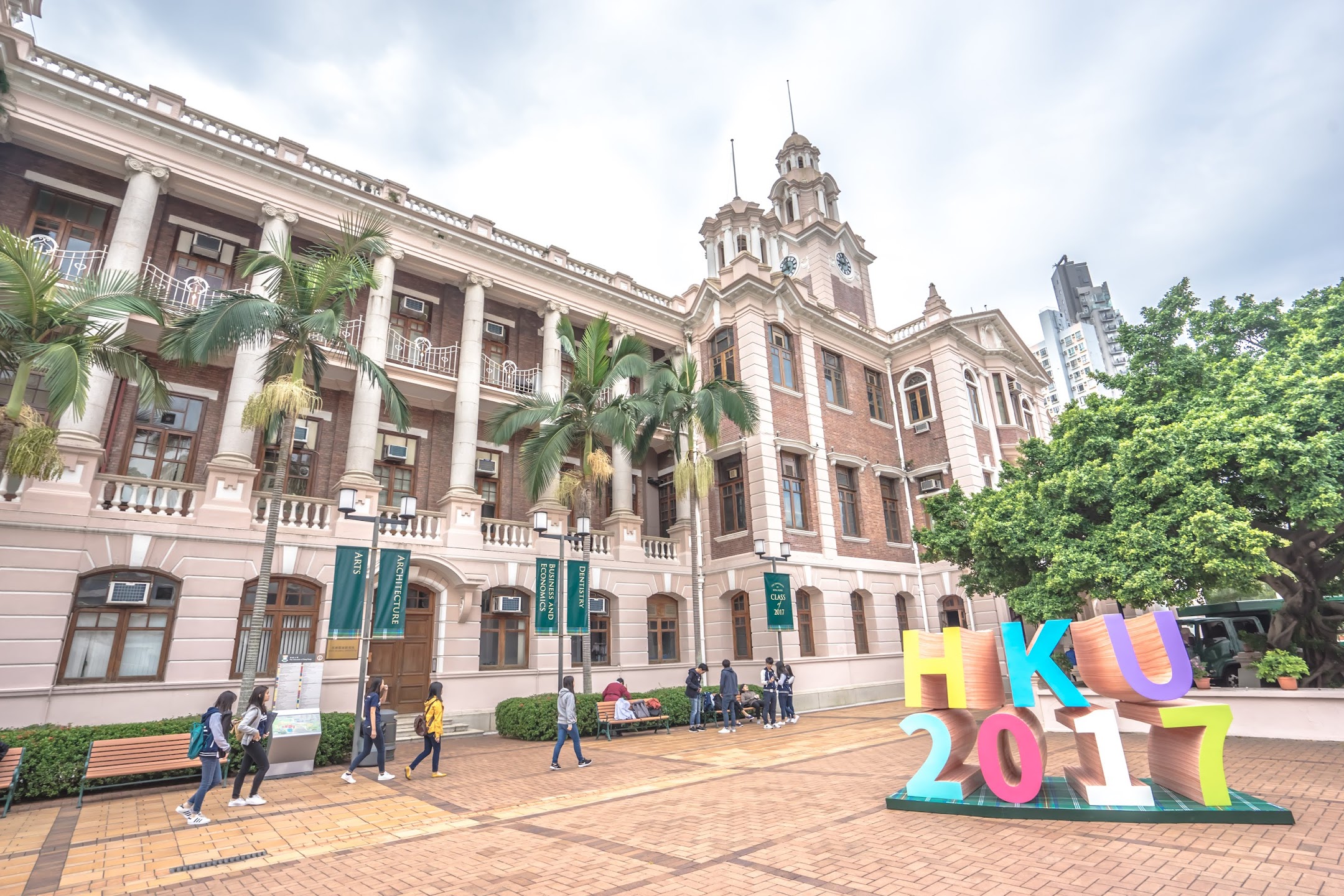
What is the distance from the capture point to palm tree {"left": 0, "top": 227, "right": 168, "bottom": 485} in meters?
9.60

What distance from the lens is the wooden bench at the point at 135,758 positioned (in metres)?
9.36

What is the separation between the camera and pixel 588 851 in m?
6.49

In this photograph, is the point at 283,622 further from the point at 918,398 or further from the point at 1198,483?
the point at 918,398

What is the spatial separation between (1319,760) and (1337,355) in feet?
21.3

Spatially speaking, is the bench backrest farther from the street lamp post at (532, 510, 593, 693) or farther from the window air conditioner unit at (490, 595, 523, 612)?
the window air conditioner unit at (490, 595, 523, 612)

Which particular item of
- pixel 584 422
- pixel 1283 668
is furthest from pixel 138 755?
pixel 1283 668

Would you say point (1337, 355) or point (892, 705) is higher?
point (1337, 355)

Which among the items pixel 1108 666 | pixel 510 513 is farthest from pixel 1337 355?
pixel 510 513

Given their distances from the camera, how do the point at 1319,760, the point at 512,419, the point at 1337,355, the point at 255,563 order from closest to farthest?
the point at 1319,760 < the point at 1337,355 < the point at 255,563 < the point at 512,419

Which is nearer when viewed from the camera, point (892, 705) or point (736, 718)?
point (736, 718)

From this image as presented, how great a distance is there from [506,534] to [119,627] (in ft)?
27.2

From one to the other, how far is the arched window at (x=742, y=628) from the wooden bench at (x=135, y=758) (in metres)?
14.1

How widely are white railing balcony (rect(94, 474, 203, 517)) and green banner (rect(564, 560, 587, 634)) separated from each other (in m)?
8.39

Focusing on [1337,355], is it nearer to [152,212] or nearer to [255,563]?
[255,563]
